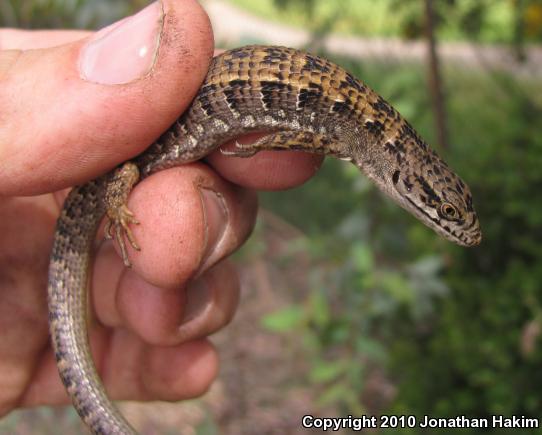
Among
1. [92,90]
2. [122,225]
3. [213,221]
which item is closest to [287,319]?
[213,221]

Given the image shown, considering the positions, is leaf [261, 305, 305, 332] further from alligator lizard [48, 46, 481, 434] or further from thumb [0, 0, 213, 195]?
thumb [0, 0, 213, 195]

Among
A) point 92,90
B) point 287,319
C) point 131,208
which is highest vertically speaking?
point 92,90

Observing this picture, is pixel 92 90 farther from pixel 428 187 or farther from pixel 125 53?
pixel 428 187

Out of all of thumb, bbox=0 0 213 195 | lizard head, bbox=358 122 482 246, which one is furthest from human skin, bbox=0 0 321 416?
lizard head, bbox=358 122 482 246

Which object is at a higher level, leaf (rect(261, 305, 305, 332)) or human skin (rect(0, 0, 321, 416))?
human skin (rect(0, 0, 321, 416))

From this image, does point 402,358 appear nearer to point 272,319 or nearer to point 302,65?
point 272,319

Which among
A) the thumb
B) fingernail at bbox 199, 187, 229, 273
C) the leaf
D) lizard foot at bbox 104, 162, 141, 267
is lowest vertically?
the leaf
